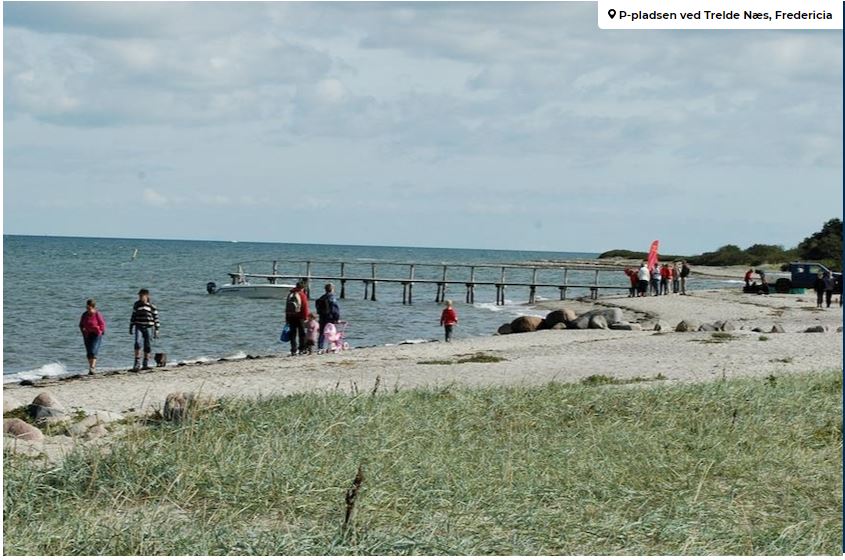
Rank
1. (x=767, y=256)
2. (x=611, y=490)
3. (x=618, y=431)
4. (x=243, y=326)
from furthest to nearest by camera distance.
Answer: (x=767, y=256), (x=243, y=326), (x=618, y=431), (x=611, y=490)

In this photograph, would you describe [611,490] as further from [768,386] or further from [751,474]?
[768,386]

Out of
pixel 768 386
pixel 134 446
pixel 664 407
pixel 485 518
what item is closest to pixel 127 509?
pixel 134 446

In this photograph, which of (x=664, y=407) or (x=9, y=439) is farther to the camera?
(x=664, y=407)

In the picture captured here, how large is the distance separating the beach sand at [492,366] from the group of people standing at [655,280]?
13089mm

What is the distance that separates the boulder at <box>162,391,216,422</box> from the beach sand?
7.03ft

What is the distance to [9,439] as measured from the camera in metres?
9.71

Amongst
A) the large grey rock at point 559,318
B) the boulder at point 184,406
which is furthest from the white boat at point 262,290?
the boulder at point 184,406

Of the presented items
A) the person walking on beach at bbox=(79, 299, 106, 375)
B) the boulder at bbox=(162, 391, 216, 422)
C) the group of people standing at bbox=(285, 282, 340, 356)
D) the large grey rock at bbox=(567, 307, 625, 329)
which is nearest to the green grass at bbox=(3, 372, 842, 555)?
the boulder at bbox=(162, 391, 216, 422)

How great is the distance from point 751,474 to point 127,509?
181 inches

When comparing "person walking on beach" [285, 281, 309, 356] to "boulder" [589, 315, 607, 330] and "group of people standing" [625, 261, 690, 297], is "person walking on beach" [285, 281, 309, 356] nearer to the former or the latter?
"boulder" [589, 315, 607, 330]

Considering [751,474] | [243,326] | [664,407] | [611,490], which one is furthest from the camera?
[243,326]

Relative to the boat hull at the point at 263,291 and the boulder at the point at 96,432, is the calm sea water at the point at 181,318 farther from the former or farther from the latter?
the boulder at the point at 96,432

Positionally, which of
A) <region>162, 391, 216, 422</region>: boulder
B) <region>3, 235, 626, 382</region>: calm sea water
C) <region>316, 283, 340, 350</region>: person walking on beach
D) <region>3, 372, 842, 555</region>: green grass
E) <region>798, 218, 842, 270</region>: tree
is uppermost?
<region>798, 218, 842, 270</region>: tree

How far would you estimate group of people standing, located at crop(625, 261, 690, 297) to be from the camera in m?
43.7
